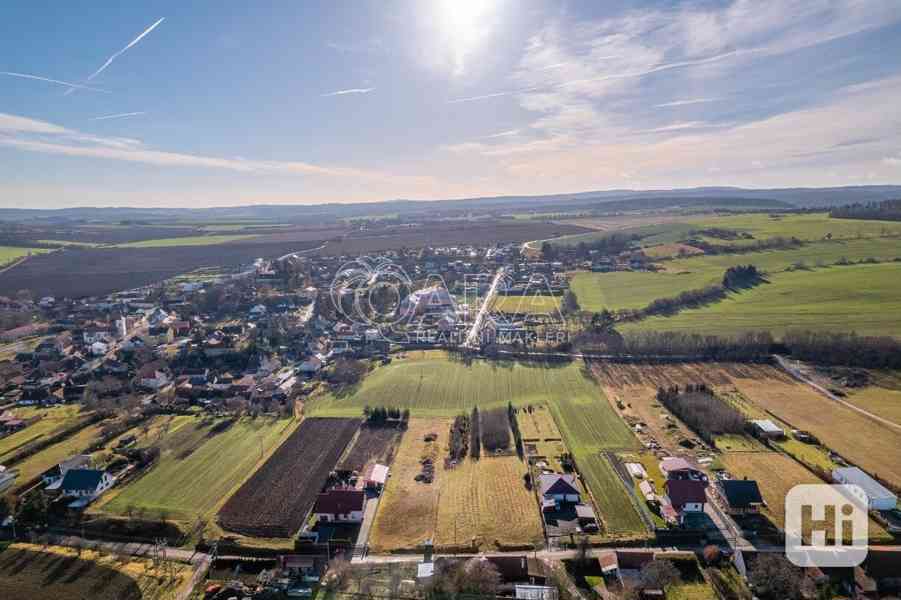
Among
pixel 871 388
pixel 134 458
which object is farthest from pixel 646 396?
pixel 134 458

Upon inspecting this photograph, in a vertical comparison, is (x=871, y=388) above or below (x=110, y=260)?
below

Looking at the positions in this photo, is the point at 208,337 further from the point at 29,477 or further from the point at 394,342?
the point at 29,477

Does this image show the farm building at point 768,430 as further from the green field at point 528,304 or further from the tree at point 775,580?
the green field at point 528,304

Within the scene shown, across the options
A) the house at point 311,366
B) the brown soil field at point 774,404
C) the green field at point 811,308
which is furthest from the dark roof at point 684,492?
the house at point 311,366

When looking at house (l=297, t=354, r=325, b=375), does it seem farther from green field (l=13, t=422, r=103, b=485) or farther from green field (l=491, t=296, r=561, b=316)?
green field (l=491, t=296, r=561, b=316)

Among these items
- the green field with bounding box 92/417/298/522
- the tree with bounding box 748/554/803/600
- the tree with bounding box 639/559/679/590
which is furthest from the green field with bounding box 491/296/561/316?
the tree with bounding box 639/559/679/590

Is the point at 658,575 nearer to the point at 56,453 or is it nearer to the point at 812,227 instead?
the point at 56,453

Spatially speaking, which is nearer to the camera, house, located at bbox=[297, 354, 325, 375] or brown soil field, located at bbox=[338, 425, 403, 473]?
brown soil field, located at bbox=[338, 425, 403, 473]
